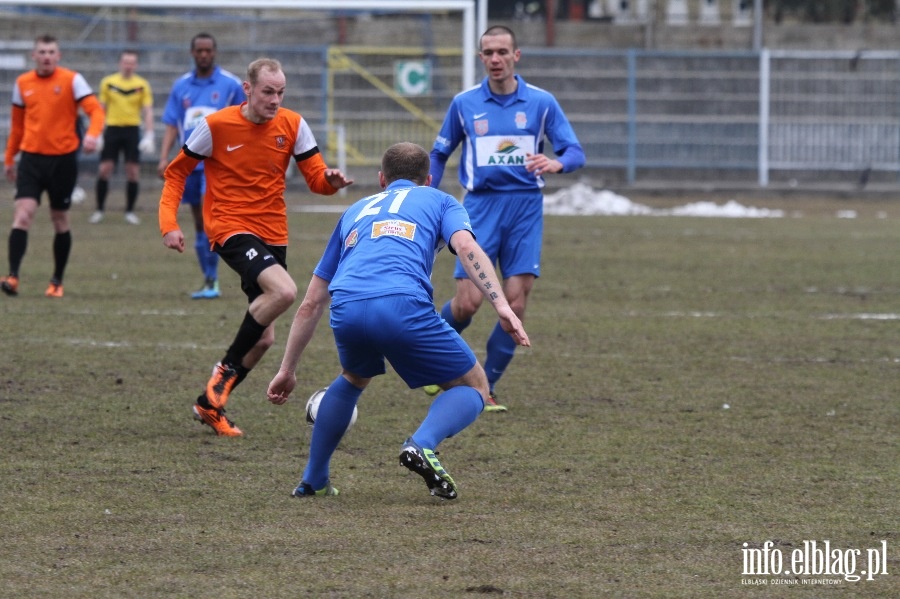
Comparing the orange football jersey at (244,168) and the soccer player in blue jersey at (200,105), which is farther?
the soccer player in blue jersey at (200,105)

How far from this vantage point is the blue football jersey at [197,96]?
12.6 metres

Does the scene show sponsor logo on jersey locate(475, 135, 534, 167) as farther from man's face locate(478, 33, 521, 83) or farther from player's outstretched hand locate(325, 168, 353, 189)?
player's outstretched hand locate(325, 168, 353, 189)

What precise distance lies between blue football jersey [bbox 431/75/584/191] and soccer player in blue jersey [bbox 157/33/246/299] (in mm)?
4310

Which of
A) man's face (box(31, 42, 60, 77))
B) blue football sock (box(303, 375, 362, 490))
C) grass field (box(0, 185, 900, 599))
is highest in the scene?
man's face (box(31, 42, 60, 77))

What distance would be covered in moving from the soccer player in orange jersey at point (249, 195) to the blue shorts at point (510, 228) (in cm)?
A: 115

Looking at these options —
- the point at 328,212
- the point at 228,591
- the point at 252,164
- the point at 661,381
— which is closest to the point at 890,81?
the point at 328,212

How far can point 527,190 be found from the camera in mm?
8258

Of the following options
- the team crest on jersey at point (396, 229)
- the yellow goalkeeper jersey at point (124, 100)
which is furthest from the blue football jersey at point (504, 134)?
the yellow goalkeeper jersey at point (124, 100)

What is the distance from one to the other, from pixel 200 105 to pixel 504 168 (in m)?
5.26

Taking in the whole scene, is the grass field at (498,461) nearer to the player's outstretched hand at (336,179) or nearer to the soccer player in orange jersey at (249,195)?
the soccer player in orange jersey at (249,195)

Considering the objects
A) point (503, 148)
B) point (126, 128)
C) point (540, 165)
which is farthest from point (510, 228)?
point (126, 128)

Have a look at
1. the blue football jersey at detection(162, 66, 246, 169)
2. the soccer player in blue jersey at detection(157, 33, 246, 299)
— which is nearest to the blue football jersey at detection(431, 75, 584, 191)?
the soccer player in blue jersey at detection(157, 33, 246, 299)

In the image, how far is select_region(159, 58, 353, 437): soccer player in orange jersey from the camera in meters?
7.03

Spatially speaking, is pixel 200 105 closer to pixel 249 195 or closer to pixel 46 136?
pixel 46 136
